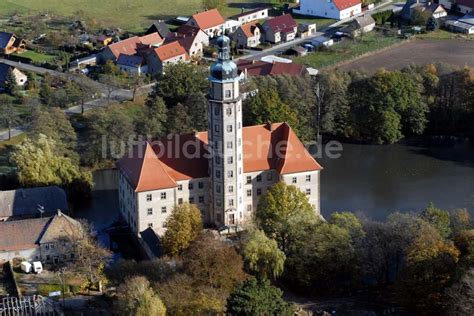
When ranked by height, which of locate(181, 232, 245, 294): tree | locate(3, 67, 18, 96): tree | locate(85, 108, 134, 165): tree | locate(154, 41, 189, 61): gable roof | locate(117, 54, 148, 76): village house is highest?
locate(154, 41, 189, 61): gable roof

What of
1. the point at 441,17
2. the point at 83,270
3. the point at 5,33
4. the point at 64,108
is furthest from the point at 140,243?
the point at 441,17

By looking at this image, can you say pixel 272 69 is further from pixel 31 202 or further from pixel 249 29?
pixel 31 202

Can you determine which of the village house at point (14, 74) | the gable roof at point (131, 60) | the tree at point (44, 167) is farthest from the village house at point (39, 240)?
the gable roof at point (131, 60)

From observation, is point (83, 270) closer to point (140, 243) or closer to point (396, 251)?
point (140, 243)

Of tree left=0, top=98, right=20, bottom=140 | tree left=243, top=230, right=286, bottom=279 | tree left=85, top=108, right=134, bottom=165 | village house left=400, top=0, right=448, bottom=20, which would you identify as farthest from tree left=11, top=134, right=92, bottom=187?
village house left=400, top=0, right=448, bottom=20

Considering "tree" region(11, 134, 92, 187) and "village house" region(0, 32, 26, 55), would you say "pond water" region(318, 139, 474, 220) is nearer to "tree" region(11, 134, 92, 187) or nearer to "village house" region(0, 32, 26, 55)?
"tree" region(11, 134, 92, 187)

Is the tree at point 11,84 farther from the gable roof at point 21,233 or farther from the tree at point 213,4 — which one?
the tree at point 213,4
